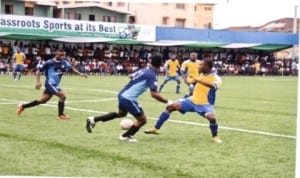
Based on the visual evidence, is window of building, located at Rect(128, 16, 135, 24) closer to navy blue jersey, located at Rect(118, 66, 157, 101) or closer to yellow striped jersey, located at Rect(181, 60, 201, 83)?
navy blue jersey, located at Rect(118, 66, 157, 101)

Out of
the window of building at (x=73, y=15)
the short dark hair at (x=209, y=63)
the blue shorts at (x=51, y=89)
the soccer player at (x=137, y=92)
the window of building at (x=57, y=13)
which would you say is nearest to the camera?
the window of building at (x=57, y=13)

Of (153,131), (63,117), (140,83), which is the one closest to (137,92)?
(140,83)

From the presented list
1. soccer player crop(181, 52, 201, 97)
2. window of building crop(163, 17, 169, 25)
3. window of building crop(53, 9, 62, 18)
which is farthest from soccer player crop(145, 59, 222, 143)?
window of building crop(53, 9, 62, 18)

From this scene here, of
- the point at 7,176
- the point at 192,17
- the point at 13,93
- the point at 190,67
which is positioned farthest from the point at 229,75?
the point at 13,93

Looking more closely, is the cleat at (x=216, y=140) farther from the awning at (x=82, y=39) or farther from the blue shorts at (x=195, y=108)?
the awning at (x=82, y=39)

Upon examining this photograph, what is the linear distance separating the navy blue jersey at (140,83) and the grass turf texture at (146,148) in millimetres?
277

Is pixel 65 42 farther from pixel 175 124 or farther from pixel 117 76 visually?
pixel 175 124

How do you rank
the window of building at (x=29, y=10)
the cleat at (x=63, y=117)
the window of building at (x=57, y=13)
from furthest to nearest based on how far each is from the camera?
the cleat at (x=63, y=117) < the window of building at (x=29, y=10) < the window of building at (x=57, y=13)

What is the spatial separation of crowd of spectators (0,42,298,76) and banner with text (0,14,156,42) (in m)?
0.13

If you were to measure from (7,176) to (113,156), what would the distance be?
1129 millimetres

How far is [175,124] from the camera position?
8.29 m

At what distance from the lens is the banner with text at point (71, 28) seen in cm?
660

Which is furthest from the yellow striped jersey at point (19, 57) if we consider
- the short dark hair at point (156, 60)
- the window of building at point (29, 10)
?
the short dark hair at point (156, 60)

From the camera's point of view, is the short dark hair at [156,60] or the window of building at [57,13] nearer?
the window of building at [57,13]
